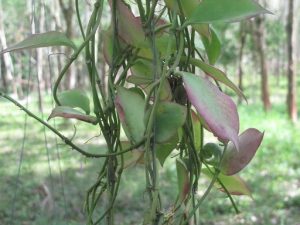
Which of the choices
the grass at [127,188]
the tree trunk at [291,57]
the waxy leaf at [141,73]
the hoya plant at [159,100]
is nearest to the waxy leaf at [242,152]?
the hoya plant at [159,100]

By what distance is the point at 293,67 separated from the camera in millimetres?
5438

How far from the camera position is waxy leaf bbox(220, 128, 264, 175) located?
0.45 meters

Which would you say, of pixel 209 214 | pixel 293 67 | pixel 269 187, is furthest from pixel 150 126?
pixel 293 67

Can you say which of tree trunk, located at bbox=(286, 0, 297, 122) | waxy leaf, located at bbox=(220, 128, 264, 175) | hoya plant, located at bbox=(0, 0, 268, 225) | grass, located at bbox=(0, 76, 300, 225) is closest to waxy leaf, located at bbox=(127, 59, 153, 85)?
hoya plant, located at bbox=(0, 0, 268, 225)

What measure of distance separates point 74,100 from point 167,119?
12 cm

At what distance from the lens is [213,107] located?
36 centimetres

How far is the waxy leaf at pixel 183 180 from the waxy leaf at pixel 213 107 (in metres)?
0.09

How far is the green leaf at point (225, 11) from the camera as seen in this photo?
39 cm

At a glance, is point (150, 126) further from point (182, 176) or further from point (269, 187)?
point (269, 187)

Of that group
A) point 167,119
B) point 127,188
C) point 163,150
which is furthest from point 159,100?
point 127,188

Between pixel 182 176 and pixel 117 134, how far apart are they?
7 cm

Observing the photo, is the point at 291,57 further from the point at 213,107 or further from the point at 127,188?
the point at 213,107

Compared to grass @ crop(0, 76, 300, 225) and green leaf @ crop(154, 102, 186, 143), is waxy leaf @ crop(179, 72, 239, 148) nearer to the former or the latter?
green leaf @ crop(154, 102, 186, 143)

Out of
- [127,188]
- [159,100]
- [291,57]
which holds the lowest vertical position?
[127,188]
